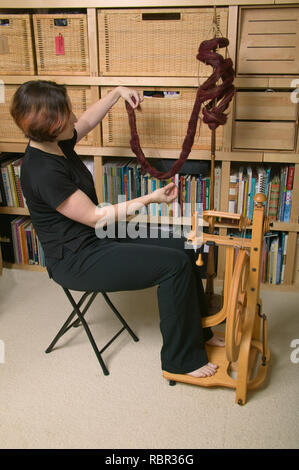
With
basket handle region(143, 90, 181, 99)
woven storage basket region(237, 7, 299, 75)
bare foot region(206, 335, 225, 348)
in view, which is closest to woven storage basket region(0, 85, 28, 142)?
basket handle region(143, 90, 181, 99)

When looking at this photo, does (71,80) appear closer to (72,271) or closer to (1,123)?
(1,123)

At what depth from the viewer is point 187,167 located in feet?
8.07

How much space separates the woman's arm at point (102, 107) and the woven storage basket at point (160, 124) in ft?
0.94

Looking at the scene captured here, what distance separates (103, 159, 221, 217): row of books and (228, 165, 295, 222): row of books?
0.31ft

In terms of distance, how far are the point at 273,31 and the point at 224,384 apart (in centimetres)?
158

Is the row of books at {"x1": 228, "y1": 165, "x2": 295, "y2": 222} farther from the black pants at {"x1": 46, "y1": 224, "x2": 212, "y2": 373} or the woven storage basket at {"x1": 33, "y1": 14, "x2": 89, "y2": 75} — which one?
the woven storage basket at {"x1": 33, "y1": 14, "x2": 89, "y2": 75}

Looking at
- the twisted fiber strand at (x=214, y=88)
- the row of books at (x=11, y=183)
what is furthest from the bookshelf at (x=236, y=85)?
the row of books at (x=11, y=183)

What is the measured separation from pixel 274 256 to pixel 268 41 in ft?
3.55

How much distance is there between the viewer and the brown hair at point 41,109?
5.21 ft

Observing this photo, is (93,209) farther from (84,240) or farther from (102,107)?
(102,107)

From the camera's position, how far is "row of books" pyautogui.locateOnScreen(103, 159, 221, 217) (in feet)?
8.09

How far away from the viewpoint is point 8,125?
8.45 ft

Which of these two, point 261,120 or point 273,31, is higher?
point 273,31
